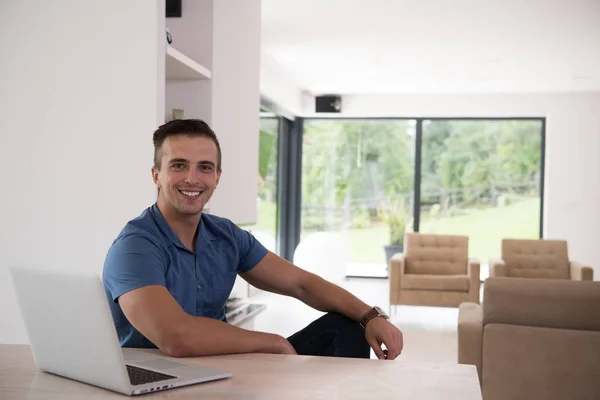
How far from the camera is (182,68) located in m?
2.73

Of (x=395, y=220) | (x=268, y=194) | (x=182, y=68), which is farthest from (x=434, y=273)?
(x=182, y=68)

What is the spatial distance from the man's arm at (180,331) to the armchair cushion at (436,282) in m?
5.17

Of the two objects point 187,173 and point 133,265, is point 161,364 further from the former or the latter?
point 187,173

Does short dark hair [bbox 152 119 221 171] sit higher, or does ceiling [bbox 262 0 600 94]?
ceiling [bbox 262 0 600 94]

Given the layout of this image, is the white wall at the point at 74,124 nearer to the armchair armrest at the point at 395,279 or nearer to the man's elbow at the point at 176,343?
Answer: the man's elbow at the point at 176,343

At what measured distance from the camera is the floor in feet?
18.2

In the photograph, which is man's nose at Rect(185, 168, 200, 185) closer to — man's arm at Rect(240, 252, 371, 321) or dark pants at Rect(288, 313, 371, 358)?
man's arm at Rect(240, 252, 371, 321)

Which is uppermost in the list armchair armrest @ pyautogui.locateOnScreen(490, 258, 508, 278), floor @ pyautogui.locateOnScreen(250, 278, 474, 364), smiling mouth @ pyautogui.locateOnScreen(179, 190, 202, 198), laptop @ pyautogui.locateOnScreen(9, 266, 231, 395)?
smiling mouth @ pyautogui.locateOnScreen(179, 190, 202, 198)

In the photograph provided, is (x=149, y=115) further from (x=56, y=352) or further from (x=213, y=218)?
(x=56, y=352)

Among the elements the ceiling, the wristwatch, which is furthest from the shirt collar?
the ceiling

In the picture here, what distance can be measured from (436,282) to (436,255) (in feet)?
2.02

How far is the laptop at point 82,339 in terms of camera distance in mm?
1252

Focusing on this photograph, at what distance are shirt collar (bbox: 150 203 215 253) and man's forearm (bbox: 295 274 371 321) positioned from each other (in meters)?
0.33

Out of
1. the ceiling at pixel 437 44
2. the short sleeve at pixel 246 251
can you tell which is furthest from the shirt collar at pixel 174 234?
the ceiling at pixel 437 44
